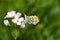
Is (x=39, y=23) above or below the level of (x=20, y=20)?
below

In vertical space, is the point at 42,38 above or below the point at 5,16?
below

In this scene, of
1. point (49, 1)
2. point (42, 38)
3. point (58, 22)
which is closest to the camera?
point (42, 38)

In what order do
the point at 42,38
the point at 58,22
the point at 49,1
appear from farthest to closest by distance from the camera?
the point at 49,1, the point at 58,22, the point at 42,38

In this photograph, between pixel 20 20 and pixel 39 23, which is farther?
pixel 39 23

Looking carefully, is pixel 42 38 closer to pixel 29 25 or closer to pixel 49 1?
pixel 29 25

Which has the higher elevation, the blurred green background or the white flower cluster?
the white flower cluster

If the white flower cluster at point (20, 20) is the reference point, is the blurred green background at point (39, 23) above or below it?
below

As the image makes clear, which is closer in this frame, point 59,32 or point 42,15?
point 59,32

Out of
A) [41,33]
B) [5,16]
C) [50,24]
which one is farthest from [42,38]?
[5,16]
